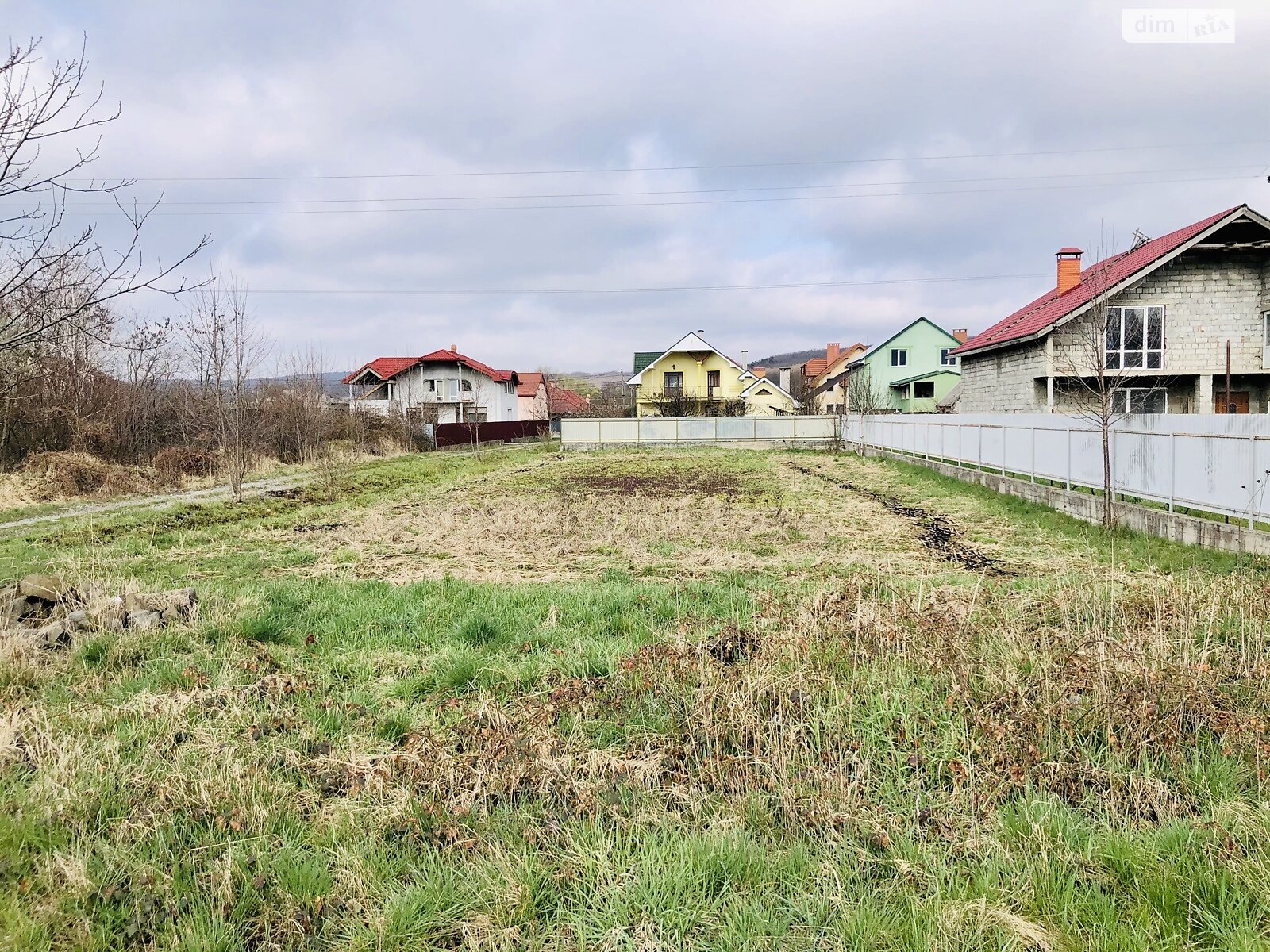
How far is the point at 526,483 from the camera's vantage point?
21156 millimetres

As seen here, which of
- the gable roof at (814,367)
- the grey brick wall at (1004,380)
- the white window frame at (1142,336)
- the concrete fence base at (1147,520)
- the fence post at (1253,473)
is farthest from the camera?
the gable roof at (814,367)

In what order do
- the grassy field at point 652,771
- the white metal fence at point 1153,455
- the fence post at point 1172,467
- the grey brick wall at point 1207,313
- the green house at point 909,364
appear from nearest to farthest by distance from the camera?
the grassy field at point 652,771, the white metal fence at point 1153,455, the fence post at point 1172,467, the grey brick wall at point 1207,313, the green house at point 909,364

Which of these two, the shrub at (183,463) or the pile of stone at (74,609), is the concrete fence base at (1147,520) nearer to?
the pile of stone at (74,609)

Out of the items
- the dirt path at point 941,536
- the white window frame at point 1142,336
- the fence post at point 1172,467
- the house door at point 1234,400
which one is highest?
the white window frame at point 1142,336

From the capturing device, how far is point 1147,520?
432 inches

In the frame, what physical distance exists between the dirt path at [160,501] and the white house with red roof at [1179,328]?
74.2 ft

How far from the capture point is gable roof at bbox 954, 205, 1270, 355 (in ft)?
70.7

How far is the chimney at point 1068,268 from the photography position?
1059 inches

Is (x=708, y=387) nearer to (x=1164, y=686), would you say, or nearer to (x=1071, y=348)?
(x=1071, y=348)

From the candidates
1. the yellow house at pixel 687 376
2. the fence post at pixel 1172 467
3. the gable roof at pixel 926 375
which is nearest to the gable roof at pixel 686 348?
the yellow house at pixel 687 376

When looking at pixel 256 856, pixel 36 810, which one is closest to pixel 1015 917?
pixel 256 856

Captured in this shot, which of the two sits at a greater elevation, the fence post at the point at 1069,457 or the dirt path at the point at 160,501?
the fence post at the point at 1069,457

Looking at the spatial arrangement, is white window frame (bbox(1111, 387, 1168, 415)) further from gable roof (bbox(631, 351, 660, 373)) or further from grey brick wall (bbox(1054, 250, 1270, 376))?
gable roof (bbox(631, 351, 660, 373))

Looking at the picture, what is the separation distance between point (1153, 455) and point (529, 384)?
6422cm
